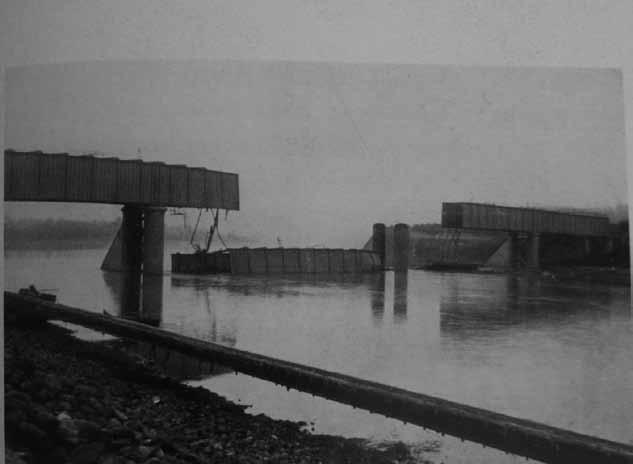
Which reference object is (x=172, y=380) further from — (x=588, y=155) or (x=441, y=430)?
(x=588, y=155)

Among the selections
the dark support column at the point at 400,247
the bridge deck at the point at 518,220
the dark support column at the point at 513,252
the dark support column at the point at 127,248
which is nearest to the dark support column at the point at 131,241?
the dark support column at the point at 127,248

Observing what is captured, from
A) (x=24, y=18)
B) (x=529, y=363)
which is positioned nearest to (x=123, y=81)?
(x=24, y=18)

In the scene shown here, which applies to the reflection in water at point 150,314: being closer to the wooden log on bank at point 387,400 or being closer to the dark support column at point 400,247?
the wooden log on bank at point 387,400

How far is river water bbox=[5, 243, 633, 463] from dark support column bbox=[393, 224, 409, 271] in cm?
5

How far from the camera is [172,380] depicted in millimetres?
2365

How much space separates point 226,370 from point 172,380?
0.77ft

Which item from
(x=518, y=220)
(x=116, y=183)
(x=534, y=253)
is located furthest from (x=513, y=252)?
(x=116, y=183)

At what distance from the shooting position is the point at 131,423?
224 centimetres

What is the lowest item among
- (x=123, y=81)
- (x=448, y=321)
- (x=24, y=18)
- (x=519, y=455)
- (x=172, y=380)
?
(x=519, y=455)

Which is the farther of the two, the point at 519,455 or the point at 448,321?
the point at 448,321

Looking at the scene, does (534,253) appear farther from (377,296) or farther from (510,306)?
(377,296)

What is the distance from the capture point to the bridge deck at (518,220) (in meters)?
2.54

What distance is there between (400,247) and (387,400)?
28.2 inches

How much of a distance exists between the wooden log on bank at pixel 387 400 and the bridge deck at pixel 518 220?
830 millimetres
